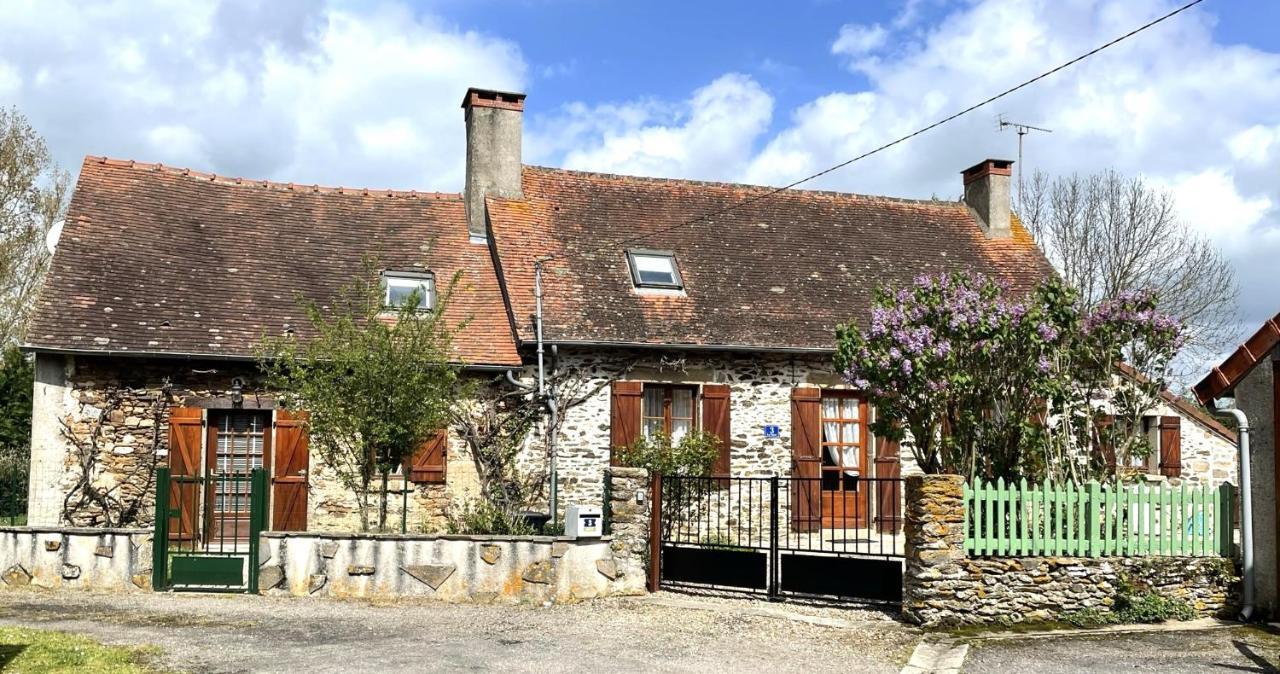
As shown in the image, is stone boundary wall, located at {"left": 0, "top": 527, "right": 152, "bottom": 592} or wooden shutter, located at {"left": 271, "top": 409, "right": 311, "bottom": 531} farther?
wooden shutter, located at {"left": 271, "top": 409, "right": 311, "bottom": 531}

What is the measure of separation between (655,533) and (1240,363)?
5692mm

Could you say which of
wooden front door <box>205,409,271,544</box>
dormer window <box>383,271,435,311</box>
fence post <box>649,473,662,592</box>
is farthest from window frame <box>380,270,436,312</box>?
fence post <box>649,473,662,592</box>

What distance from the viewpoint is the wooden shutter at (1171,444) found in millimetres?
17938

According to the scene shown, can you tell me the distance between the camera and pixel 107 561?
1126 centimetres

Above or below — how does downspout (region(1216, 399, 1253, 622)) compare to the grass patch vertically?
above

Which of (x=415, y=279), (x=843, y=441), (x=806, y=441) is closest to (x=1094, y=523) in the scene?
(x=806, y=441)

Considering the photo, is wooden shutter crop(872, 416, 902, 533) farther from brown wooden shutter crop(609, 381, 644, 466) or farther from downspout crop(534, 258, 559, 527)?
downspout crop(534, 258, 559, 527)

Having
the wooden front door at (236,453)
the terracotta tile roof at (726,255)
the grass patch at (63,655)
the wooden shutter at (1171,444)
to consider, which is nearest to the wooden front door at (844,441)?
the terracotta tile roof at (726,255)

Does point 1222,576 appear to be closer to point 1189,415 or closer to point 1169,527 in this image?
point 1169,527

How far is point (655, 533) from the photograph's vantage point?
1155 cm

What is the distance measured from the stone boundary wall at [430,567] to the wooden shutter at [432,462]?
4.22m

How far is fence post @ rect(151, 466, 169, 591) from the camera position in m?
11.2

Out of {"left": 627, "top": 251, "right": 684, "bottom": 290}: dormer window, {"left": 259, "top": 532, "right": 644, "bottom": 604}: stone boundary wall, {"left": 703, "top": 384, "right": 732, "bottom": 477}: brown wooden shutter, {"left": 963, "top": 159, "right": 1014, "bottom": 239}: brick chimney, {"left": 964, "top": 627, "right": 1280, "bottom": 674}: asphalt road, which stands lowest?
{"left": 964, "top": 627, "right": 1280, "bottom": 674}: asphalt road

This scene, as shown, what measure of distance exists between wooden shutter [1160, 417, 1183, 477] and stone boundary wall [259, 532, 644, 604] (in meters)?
11.1
